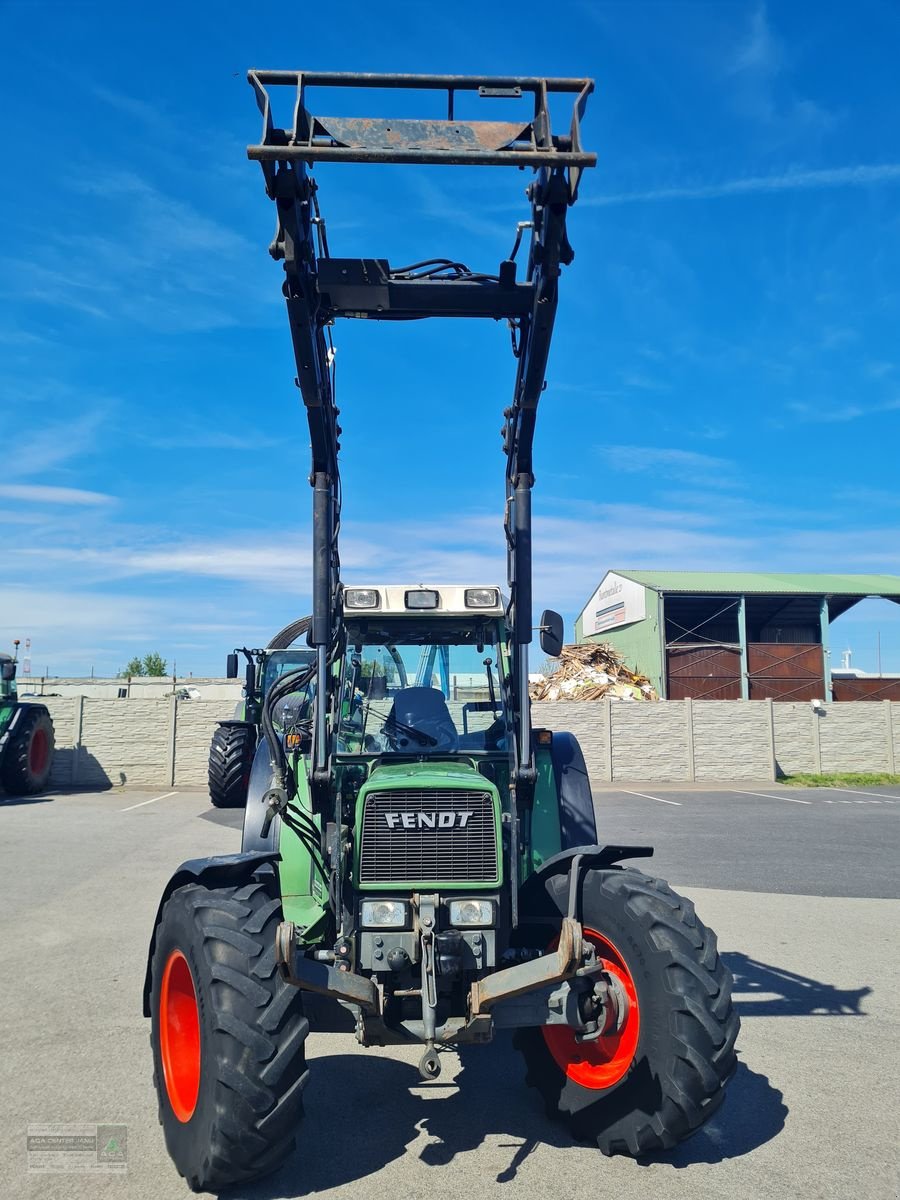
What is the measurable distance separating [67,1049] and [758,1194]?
374 cm

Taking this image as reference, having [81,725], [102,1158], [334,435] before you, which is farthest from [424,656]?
[81,725]

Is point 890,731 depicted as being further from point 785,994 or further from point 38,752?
point 785,994

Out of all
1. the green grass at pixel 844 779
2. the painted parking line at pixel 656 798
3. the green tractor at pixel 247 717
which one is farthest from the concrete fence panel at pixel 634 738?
the green tractor at pixel 247 717

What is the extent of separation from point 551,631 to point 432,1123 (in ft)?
8.30

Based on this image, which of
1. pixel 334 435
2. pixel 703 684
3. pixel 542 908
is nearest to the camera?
pixel 542 908

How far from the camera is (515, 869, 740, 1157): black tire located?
378cm

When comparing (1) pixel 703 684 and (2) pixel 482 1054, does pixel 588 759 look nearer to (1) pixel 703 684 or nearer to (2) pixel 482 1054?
(1) pixel 703 684

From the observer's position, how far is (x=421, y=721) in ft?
17.3

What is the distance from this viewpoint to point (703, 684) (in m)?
36.1

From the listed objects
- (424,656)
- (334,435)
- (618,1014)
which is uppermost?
(334,435)

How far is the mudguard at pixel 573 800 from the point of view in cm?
592

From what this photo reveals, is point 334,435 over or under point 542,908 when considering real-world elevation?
over

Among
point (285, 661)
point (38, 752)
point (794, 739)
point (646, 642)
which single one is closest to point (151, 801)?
point (38, 752)

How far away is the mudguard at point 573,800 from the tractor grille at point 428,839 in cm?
152
